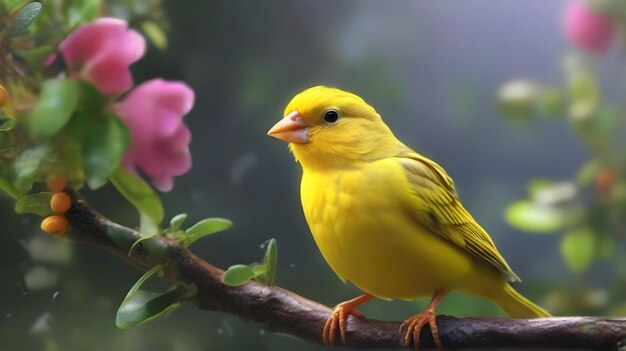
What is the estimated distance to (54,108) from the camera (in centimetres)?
86

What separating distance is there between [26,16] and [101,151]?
0.21 meters

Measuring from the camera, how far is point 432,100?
1091mm

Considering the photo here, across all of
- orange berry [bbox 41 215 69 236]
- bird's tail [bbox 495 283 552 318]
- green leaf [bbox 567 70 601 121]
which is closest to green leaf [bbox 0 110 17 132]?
orange berry [bbox 41 215 69 236]

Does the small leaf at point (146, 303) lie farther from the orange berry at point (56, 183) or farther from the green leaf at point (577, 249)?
the green leaf at point (577, 249)

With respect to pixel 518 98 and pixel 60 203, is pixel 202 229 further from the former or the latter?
pixel 518 98

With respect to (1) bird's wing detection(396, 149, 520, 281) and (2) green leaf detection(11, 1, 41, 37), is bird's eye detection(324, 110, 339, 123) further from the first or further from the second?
(2) green leaf detection(11, 1, 41, 37)

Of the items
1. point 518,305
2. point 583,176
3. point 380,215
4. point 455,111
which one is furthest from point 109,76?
point 583,176

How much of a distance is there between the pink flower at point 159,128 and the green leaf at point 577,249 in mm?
617

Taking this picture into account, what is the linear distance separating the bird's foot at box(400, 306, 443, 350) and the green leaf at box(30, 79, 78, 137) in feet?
1.67

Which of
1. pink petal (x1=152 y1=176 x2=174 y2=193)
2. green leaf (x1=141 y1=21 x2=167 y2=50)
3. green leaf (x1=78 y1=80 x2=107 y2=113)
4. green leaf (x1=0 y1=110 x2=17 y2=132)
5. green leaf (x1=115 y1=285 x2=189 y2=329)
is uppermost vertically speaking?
green leaf (x1=141 y1=21 x2=167 y2=50)

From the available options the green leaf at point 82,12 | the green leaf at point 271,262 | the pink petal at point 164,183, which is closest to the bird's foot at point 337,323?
the green leaf at point 271,262

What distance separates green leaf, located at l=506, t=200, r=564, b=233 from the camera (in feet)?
3.55

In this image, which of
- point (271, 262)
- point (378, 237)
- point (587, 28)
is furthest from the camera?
point (587, 28)

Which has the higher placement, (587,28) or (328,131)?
(587,28)
